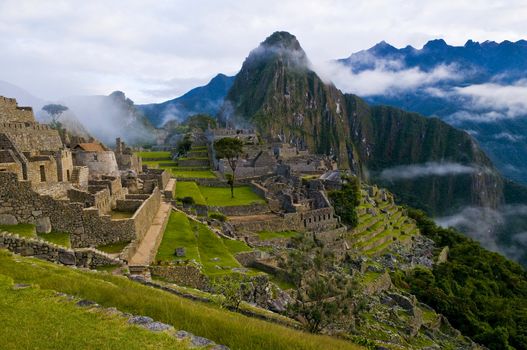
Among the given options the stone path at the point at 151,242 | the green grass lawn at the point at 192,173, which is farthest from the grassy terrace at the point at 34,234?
the green grass lawn at the point at 192,173

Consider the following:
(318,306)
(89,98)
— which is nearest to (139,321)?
(318,306)

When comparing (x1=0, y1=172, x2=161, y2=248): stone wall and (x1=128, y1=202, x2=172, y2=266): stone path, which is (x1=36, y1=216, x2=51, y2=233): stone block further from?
(x1=128, y1=202, x2=172, y2=266): stone path

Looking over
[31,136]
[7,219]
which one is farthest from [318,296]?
[31,136]

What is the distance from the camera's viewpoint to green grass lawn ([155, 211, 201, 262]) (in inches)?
900

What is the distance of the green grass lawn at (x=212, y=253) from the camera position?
23.3m

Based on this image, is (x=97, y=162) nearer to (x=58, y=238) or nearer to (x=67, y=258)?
(x=58, y=238)

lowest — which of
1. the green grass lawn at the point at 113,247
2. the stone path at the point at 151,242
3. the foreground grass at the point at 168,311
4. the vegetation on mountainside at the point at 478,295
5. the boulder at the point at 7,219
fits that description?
the vegetation on mountainside at the point at 478,295

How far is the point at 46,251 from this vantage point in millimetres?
15727

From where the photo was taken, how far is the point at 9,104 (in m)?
26.4

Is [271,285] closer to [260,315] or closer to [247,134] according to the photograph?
[260,315]

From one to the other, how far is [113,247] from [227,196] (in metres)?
31.3

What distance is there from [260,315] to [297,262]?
199 inches

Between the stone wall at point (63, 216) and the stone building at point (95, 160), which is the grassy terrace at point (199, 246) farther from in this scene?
the stone building at point (95, 160)

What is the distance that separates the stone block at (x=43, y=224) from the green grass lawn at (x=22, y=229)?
384mm
